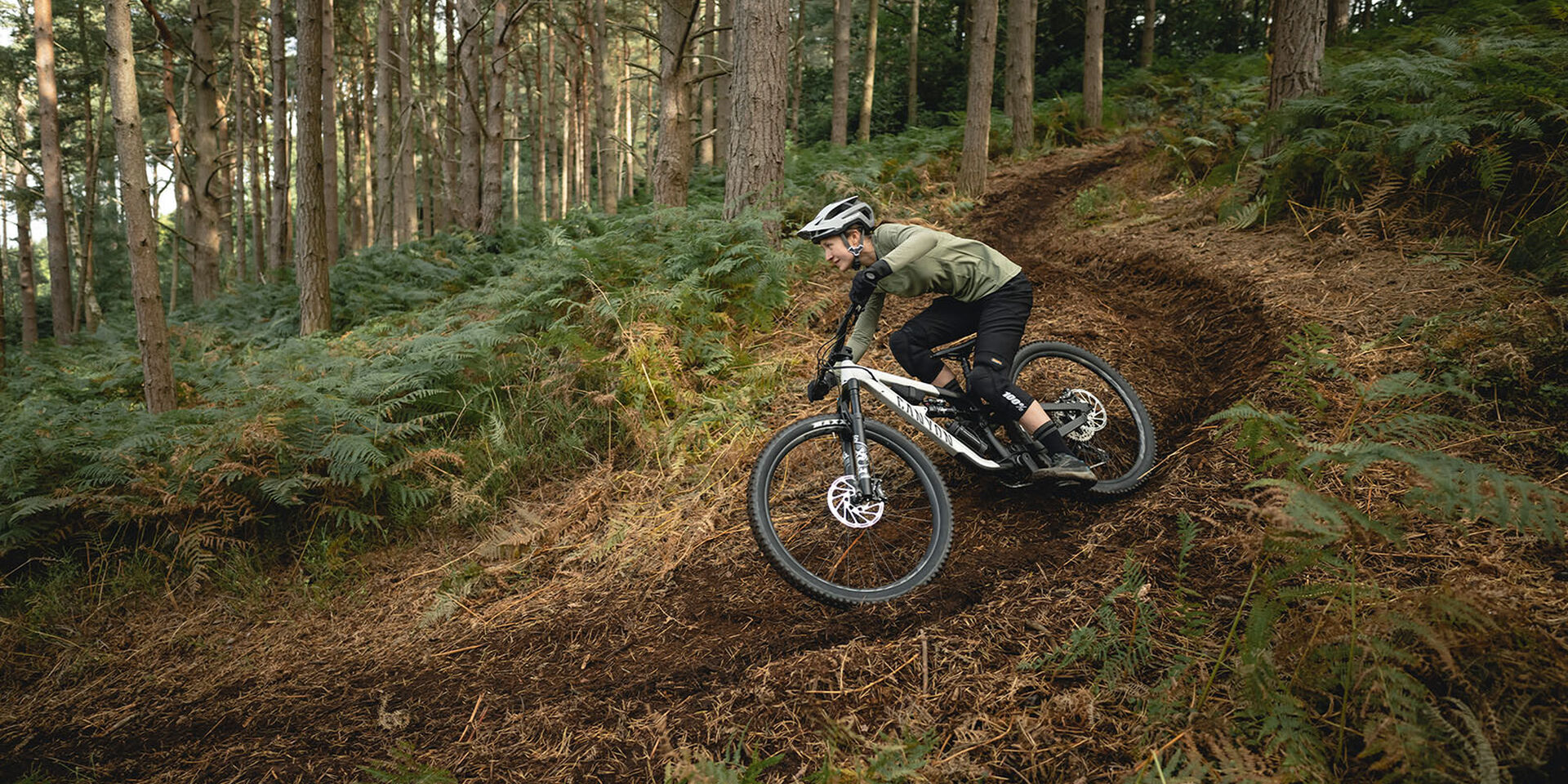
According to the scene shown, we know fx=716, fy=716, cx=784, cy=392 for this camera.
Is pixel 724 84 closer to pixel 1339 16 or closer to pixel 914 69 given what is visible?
pixel 914 69

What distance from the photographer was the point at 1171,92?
17188 mm

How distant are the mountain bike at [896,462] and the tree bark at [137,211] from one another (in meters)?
5.70

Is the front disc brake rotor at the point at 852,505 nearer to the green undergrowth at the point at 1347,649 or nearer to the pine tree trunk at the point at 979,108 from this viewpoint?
the green undergrowth at the point at 1347,649

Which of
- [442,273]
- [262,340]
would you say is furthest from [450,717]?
[262,340]

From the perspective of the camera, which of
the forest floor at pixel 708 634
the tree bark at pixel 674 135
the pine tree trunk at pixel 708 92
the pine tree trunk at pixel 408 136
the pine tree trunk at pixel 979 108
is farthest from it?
the pine tree trunk at pixel 708 92

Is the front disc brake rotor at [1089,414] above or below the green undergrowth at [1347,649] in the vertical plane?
above

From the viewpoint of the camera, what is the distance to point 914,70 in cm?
2348

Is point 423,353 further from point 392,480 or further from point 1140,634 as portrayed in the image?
point 1140,634

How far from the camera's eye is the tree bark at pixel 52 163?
10819mm

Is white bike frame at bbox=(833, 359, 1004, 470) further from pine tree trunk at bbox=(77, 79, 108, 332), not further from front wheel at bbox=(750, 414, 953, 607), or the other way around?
pine tree trunk at bbox=(77, 79, 108, 332)

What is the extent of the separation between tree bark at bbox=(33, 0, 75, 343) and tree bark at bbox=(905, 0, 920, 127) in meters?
19.6

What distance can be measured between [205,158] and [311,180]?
8071mm

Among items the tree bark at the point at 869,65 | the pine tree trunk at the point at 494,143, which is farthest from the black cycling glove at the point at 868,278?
the tree bark at the point at 869,65

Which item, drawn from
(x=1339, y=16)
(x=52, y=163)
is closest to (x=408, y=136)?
(x=52, y=163)
